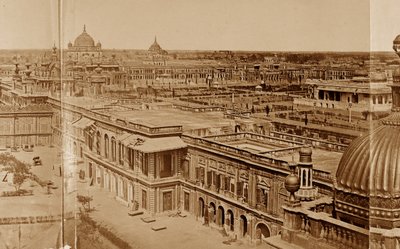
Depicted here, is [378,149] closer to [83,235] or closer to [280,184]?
[280,184]

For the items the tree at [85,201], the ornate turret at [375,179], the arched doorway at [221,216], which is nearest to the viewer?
the ornate turret at [375,179]

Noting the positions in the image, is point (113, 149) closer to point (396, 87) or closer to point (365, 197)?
point (365, 197)

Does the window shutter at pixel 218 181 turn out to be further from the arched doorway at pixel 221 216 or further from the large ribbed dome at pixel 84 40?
the large ribbed dome at pixel 84 40

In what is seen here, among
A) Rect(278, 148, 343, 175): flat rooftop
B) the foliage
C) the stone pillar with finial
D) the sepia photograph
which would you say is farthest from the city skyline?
the foliage

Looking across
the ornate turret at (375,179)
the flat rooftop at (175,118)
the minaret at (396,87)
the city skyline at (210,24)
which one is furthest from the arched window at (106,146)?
the minaret at (396,87)

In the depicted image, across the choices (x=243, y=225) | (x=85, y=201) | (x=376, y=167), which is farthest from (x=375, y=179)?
(x=85, y=201)

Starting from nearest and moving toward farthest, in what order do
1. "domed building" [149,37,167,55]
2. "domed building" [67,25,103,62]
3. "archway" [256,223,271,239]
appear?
"archway" [256,223,271,239] → "domed building" [149,37,167,55] → "domed building" [67,25,103,62]

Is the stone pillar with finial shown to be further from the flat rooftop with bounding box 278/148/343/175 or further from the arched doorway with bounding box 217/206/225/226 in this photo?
the arched doorway with bounding box 217/206/225/226


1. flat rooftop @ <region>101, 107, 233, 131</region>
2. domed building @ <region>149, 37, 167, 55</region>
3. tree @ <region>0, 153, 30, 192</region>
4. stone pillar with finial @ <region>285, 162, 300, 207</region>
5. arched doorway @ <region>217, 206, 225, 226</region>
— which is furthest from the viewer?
tree @ <region>0, 153, 30, 192</region>
